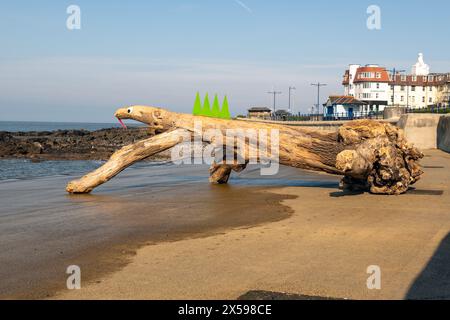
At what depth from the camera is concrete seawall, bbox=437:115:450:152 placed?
25406 millimetres

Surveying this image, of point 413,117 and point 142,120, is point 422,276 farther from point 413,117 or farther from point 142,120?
point 413,117

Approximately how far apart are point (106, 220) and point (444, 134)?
21190 mm

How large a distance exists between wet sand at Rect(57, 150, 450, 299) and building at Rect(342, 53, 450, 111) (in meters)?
100

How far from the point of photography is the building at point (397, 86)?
109 meters

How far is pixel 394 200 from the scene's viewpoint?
36.7 ft

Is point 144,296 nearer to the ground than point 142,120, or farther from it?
nearer to the ground

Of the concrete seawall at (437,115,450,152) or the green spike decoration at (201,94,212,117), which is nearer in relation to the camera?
the green spike decoration at (201,94,212,117)

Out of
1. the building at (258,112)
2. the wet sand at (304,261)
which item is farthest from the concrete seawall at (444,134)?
the building at (258,112)

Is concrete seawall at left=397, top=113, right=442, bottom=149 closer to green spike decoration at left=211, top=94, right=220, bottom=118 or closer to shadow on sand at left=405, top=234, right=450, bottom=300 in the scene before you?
green spike decoration at left=211, top=94, right=220, bottom=118

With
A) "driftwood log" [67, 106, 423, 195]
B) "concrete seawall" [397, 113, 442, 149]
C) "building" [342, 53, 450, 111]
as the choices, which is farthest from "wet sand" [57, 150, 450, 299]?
"building" [342, 53, 450, 111]
